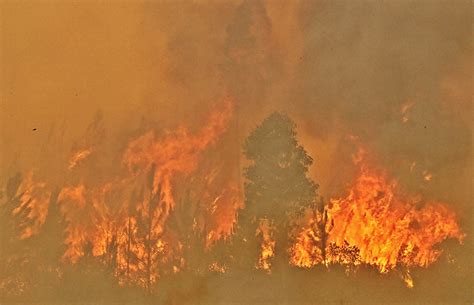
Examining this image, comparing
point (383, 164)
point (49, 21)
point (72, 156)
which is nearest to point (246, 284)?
point (383, 164)

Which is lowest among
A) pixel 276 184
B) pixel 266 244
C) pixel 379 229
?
pixel 266 244

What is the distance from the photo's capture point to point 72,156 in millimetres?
24812

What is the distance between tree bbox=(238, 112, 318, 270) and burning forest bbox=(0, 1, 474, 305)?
2.5 inches

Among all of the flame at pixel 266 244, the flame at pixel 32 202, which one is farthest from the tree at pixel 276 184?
the flame at pixel 32 202

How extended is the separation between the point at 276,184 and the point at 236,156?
125 inches

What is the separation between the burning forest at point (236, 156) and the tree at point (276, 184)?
0.06 metres

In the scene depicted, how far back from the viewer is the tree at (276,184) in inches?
851

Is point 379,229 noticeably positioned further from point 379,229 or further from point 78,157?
point 78,157

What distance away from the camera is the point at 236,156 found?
2406cm

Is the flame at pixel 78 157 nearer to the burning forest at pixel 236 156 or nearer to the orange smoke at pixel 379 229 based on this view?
A: the burning forest at pixel 236 156

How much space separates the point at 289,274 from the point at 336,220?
3.22 meters

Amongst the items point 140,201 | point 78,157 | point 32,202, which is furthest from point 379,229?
point 32,202

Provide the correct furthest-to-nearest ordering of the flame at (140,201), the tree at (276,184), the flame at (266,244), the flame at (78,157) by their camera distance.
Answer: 1. the flame at (78,157)
2. the flame at (140,201)
3. the flame at (266,244)
4. the tree at (276,184)

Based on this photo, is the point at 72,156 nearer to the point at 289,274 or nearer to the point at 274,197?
the point at 274,197
